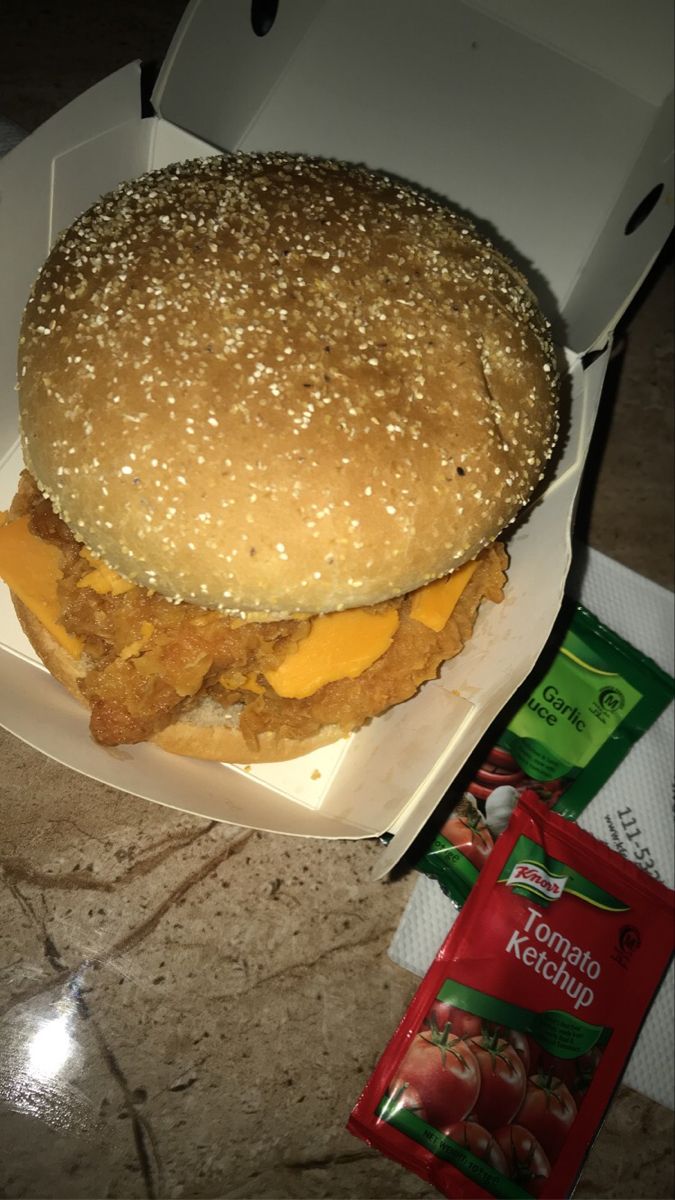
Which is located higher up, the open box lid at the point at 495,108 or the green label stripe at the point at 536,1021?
the open box lid at the point at 495,108

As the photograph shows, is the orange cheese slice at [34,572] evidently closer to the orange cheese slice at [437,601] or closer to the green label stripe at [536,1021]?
the orange cheese slice at [437,601]

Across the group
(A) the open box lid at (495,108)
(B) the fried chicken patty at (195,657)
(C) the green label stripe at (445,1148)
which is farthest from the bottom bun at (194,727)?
(A) the open box lid at (495,108)

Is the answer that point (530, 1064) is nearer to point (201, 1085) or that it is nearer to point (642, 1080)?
point (642, 1080)

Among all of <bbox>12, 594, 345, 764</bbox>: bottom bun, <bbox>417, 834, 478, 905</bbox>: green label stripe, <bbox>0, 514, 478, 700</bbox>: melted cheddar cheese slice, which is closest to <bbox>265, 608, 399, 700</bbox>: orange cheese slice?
<bbox>0, 514, 478, 700</bbox>: melted cheddar cheese slice

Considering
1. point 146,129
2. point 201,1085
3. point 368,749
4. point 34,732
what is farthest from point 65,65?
point 201,1085

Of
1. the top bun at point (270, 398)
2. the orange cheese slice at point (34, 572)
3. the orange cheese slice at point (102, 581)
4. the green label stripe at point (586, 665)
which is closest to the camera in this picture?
the top bun at point (270, 398)

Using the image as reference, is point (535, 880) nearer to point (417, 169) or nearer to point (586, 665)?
point (586, 665)
